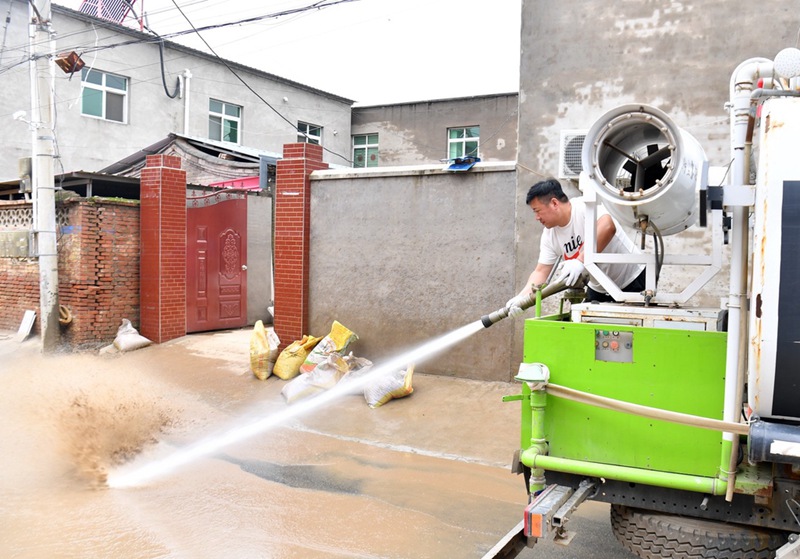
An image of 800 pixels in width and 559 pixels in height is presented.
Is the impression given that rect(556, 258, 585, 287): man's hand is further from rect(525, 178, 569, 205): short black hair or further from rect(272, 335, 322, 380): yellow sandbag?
rect(272, 335, 322, 380): yellow sandbag

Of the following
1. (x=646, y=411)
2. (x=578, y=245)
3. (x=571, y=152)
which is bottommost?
(x=646, y=411)

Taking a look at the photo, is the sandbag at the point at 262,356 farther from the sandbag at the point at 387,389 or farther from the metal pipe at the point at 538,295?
the metal pipe at the point at 538,295

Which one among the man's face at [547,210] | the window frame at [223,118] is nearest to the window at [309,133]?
the window frame at [223,118]

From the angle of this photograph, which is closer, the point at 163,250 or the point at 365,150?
the point at 163,250

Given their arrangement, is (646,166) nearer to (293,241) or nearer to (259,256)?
(293,241)

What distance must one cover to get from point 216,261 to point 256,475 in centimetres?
647

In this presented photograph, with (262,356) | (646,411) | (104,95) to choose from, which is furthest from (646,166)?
(104,95)

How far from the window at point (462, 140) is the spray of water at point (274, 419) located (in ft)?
50.4

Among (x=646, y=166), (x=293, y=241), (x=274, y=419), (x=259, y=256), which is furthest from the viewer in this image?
(x=259, y=256)

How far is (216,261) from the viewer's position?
11.4 metres

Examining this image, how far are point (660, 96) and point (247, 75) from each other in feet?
56.3

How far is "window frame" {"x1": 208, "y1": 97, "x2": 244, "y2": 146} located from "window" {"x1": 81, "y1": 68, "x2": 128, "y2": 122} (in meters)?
2.78

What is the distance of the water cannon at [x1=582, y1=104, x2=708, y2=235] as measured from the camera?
2.99m

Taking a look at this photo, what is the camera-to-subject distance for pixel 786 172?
2473 millimetres
